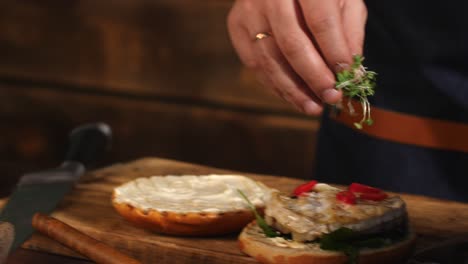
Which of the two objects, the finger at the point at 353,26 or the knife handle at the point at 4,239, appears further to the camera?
the finger at the point at 353,26

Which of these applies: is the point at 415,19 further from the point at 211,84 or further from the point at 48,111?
the point at 48,111

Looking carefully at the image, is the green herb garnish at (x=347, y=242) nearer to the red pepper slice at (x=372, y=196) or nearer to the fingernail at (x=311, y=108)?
the red pepper slice at (x=372, y=196)

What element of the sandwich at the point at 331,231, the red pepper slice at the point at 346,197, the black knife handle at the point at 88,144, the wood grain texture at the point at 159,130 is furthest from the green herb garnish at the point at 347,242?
the wood grain texture at the point at 159,130

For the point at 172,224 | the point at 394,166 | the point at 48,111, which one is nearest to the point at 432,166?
the point at 394,166

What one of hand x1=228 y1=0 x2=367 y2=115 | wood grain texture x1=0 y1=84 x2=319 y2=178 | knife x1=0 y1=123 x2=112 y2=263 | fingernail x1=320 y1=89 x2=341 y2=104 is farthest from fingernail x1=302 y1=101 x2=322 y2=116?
wood grain texture x1=0 y1=84 x2=319 y2=178

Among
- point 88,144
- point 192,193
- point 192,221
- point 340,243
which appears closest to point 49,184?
point 88,144

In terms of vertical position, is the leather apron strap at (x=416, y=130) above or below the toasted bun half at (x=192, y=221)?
above
